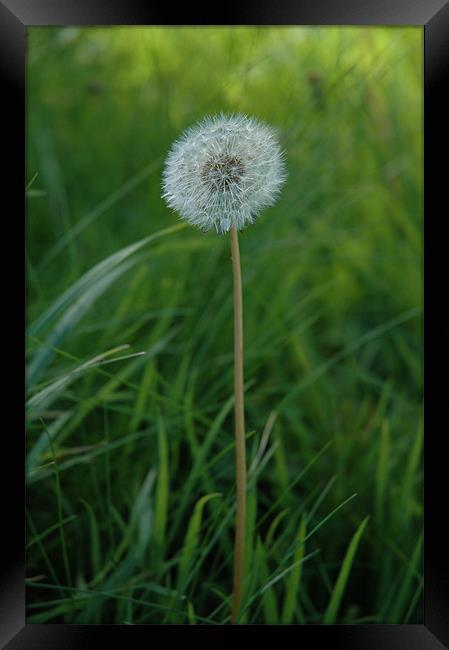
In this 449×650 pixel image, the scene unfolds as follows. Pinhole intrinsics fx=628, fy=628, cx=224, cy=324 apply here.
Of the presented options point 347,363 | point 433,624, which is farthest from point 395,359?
point 433,624

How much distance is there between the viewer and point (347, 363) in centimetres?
111

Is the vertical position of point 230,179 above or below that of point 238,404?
above

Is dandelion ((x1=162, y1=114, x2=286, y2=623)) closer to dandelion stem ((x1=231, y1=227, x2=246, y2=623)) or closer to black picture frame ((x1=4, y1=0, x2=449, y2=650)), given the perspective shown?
dandelion stem ((x1=231, y1=227, x2=246, y2=623))

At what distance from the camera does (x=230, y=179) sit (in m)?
0.55

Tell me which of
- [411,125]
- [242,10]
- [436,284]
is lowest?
[436,284]

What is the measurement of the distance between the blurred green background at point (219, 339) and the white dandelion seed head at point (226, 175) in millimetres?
93

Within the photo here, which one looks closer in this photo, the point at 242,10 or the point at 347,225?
the point at 242,10

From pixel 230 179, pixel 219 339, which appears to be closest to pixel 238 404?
pixel 230 179

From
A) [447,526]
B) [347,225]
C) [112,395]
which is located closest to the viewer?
[447,526]

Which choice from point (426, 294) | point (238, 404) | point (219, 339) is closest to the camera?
point (238, 404)

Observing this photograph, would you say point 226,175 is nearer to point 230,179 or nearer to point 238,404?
point 230,179

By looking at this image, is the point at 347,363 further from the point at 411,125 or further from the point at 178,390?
the point at 411,125

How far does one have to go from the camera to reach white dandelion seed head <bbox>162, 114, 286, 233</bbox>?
545 mm

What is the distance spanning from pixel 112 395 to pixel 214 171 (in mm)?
435
